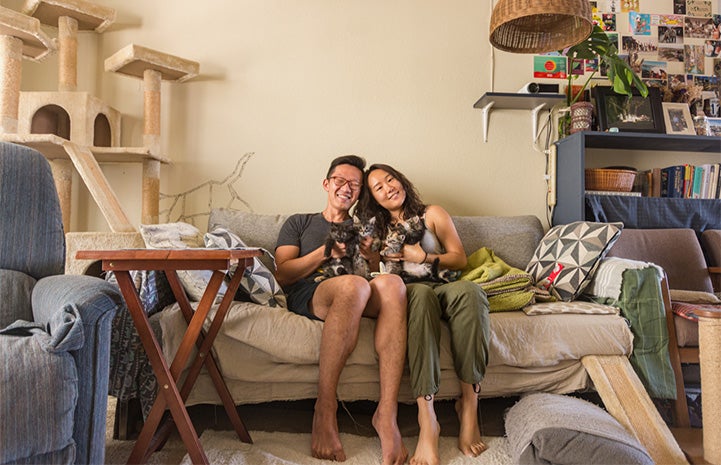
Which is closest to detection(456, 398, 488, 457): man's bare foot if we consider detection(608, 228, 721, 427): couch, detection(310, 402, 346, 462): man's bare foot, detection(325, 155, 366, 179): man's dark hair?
detection(310, 402, 346, 462): man's bare foot

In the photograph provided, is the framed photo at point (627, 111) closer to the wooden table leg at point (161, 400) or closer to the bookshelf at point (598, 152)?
the bookshelf at point (598, 152)

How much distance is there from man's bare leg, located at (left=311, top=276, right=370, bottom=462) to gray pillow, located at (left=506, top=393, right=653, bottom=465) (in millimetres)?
552

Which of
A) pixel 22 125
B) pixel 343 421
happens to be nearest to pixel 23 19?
pixel 22 125

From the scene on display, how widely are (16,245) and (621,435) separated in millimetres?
1857

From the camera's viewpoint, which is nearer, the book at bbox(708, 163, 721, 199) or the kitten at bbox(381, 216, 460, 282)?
the kitten at bbox(381, 216, 460, 282)

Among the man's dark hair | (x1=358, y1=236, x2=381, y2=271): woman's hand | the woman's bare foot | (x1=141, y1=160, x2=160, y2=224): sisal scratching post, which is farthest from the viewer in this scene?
(x1=141, y1=160, x2=160, y2=224): sisal scratching post

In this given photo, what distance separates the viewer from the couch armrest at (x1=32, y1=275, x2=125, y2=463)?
1.05 meters

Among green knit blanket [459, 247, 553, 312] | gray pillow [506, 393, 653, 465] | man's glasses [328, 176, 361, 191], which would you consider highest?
man's glasses [328, 176, 361, 191]

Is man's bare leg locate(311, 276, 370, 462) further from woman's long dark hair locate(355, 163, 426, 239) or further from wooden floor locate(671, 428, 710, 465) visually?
wooden floor locate(671, 428, 710, 465)

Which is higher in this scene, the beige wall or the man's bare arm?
the beige wall

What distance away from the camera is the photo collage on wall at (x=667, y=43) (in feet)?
8.75

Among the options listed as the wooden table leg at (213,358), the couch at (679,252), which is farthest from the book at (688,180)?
the wooden table leg at (213,358)

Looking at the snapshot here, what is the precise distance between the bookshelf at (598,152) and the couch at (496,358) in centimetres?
73

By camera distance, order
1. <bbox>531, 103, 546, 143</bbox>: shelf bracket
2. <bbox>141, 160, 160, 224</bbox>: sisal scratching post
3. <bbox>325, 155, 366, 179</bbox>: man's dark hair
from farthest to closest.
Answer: <bbox>531, 103, 546, 143</bbox>: shelf bracket → <bbox>141, 160, 160, 224</bbox>: sisal scratching post → <bbox>325, 155, 366, 179</bbox>: man's dark hair
